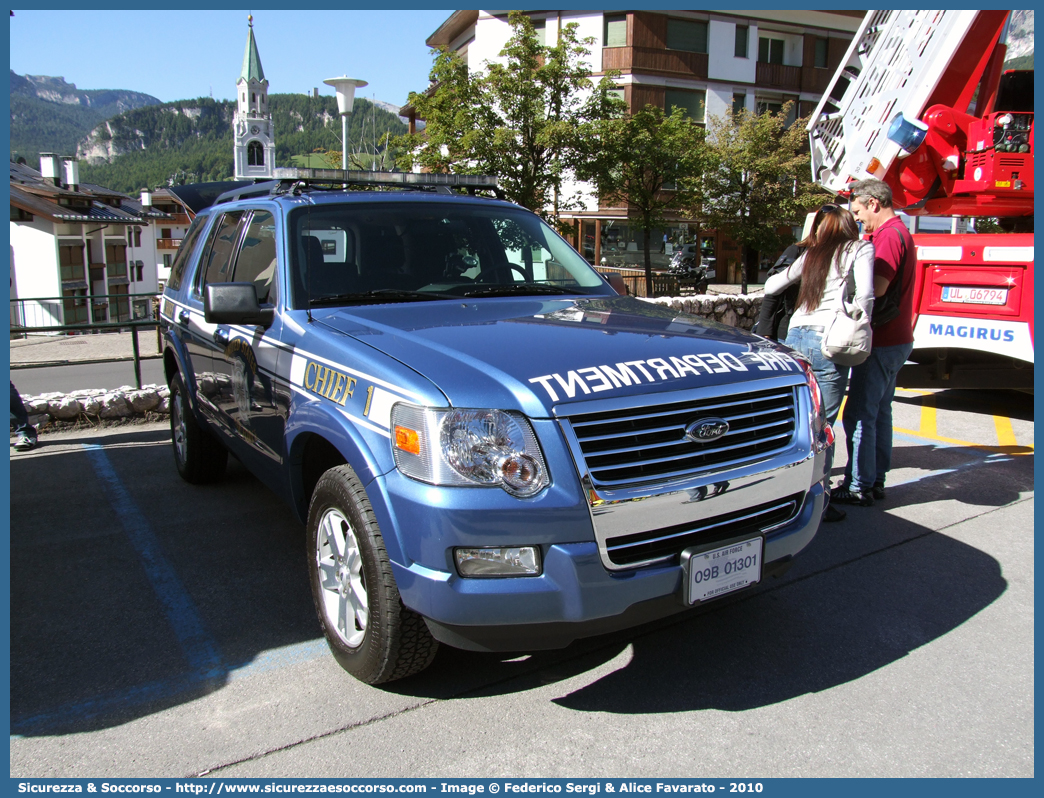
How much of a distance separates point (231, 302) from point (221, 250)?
153 cm

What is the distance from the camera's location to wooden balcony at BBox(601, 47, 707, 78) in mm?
34625

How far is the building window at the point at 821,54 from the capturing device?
124 ft

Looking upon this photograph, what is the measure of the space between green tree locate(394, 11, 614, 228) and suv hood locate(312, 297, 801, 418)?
48.4 ft

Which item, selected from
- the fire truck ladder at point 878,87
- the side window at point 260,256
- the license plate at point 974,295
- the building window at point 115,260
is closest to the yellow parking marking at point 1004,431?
the license plate at point 974,295

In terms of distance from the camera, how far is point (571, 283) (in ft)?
14.3

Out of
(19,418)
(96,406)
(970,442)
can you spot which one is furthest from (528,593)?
(96,406)

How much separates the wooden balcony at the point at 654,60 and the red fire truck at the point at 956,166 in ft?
89.6

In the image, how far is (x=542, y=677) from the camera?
323 centimetres

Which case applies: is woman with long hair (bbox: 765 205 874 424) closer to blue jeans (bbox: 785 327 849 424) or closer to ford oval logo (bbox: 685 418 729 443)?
blue jeans (bbox: 785 327 849 424)

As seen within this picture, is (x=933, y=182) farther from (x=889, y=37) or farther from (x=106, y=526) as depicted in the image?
(x=106, y=526)

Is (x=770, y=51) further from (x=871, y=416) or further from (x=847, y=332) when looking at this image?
(x=847, y=332)

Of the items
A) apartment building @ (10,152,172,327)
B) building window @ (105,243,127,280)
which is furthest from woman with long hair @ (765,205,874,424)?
building window @ (105,243,127,280)

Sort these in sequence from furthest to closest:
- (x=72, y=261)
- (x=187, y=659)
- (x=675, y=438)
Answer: (x=72, y=261), (x=187, y=659), (x=675, y=438)

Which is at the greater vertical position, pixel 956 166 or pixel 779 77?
pixel 779 77
